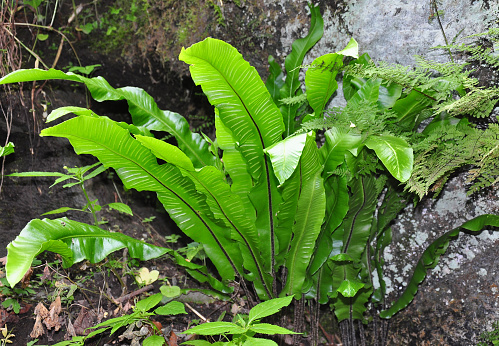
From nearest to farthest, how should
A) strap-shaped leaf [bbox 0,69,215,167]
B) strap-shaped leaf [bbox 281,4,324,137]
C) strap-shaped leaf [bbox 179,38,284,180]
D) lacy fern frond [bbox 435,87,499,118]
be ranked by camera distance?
lacy fern frond [bbox 435,87,499,118], strap-shaped leaf [bbox 179,38,284,180], strap-shaped leaf [bbox 0,69,215,167], strap-shaped leaf [bbox 281,4,324,137]

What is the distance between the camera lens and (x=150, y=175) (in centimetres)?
150

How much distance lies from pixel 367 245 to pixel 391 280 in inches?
12.1

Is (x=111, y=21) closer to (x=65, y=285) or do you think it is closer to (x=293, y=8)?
(x=293, y=8)

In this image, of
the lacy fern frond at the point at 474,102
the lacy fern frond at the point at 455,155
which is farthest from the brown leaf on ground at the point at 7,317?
the lacy fern frond at the point at 474,102

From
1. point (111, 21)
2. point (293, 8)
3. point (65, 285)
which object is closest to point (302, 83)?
point (293, 8)

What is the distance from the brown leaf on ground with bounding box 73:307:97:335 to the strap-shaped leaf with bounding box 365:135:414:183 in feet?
4.74

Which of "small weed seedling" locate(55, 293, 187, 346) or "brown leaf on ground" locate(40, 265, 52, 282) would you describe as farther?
"brown leaf on ground" locate(40, 265, 52, 282)

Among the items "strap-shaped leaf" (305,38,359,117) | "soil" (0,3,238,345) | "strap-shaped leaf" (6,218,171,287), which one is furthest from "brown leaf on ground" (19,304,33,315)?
"strap-shaped leaf" (305,38,359,117)

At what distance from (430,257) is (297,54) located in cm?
115

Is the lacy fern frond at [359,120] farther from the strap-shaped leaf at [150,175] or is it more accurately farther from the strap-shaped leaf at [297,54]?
the strap-shaped leaf at [150,175]

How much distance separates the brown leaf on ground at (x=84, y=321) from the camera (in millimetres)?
1644

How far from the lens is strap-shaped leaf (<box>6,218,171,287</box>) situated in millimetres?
1154

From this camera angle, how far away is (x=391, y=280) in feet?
6.18

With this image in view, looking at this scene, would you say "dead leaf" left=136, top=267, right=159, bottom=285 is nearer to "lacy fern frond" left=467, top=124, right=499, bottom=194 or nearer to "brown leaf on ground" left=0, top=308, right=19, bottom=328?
"brown leaf on ground" left=0, top=308, right=19, bottom=328
